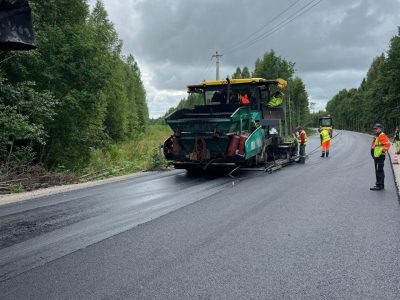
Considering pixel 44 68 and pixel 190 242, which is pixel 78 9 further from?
pixel 190 242

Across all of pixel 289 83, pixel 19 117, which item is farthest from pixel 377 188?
pixel 289 83

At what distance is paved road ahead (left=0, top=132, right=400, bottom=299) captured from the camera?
4156 mm

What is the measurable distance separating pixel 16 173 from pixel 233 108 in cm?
700

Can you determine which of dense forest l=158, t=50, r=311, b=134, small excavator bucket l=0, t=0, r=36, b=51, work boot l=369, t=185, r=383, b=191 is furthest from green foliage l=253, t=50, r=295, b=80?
small excavator bucket l=0, t=0, r=36, b=51

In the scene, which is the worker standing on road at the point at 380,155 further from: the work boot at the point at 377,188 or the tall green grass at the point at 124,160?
the tall green grass at the point at 124,160

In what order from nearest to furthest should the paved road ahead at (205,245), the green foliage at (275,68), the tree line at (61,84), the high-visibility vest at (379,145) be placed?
the paved road ahead at (205,245), the high-visibility vest at (379,145), the tree line at (61,84), the green foliage at (275,68)

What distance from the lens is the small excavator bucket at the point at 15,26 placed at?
269 centimetres

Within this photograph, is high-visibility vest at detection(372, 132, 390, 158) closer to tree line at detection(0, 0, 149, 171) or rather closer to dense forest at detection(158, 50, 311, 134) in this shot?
tree line at detection(0, 0, 149, 171)

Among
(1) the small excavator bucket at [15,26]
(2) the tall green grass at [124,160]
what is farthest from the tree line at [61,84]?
(1) the small excavator bucket at [15,26]

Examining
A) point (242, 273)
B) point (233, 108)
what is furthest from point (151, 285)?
point (233, 108)

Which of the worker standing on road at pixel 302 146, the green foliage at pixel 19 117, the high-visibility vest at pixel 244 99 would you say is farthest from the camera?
the worker standing on road at pixel 302 146

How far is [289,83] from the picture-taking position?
62750mm

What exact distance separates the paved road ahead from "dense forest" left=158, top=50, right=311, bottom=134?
33593 millimetres

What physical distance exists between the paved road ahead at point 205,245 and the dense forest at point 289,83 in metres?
33.6
